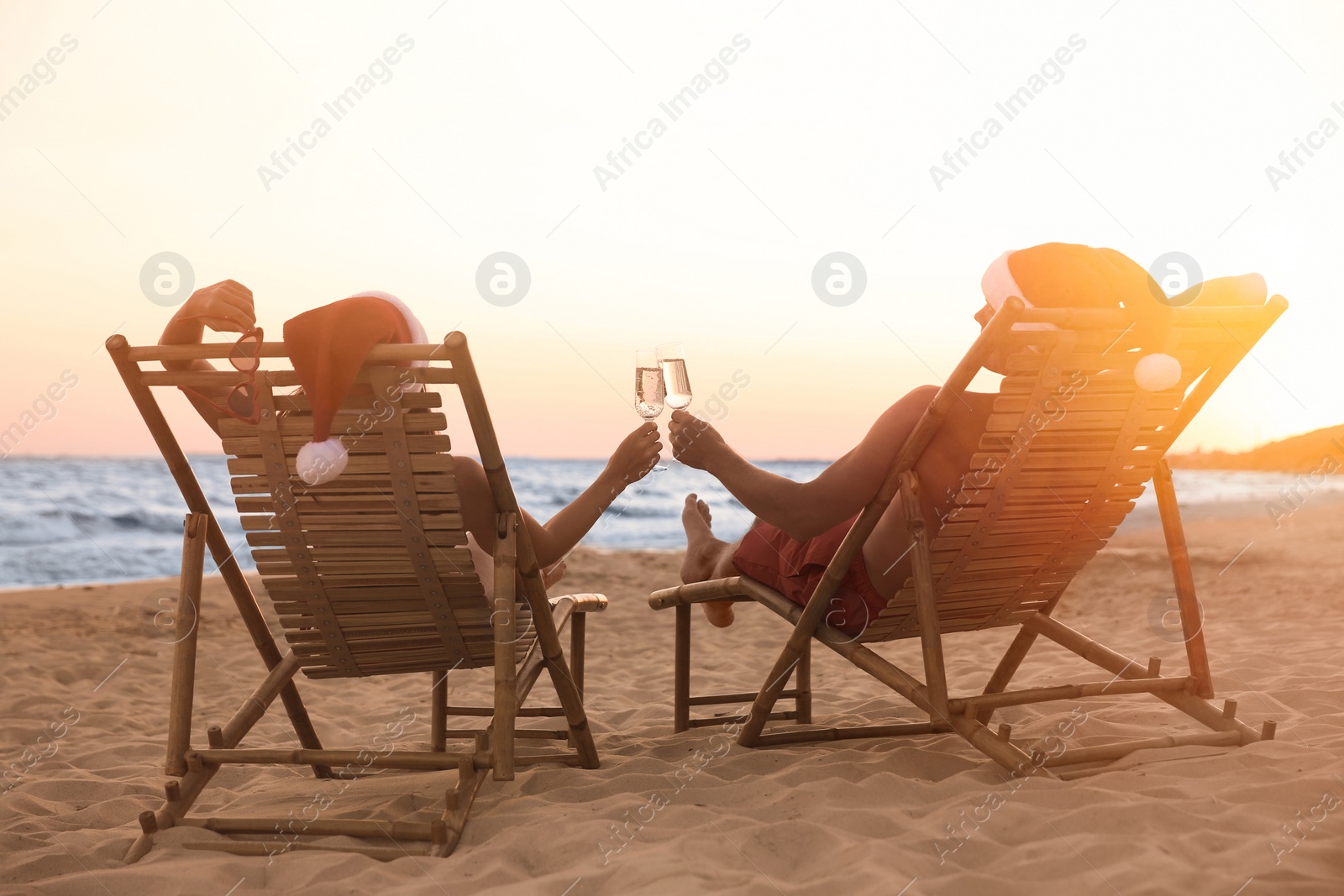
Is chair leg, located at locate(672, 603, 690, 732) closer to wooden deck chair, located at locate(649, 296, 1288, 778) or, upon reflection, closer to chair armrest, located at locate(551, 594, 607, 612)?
chair armrest, located at locate(551, 594, 607, 612)

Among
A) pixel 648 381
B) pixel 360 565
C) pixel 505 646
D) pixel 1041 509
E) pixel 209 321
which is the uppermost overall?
pixel 209 321

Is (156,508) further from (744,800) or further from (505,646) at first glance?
(744,800)

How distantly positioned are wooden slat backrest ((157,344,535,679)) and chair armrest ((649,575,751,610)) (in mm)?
736

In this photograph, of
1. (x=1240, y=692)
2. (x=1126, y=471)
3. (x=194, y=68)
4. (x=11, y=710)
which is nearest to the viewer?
(x=1126, y=471)

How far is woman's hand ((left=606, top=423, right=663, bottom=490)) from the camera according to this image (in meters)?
2.76

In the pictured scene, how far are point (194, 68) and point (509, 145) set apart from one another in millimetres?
3248

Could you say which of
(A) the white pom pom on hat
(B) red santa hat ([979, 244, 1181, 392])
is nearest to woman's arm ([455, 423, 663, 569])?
(A) the white pom pom on hat

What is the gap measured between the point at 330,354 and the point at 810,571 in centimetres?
166

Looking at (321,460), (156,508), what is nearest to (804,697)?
(321,460)

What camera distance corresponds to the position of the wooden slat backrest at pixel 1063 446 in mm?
2432

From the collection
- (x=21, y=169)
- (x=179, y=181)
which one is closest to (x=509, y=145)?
(x=179, y=181)

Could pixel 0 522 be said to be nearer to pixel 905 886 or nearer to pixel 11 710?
pixel 11 710

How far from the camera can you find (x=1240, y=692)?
3.60m

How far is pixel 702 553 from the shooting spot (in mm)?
3564
